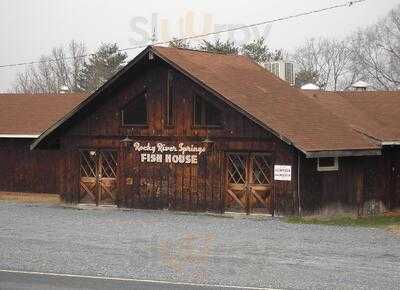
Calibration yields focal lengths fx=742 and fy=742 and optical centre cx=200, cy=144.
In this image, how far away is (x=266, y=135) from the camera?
23516 millimetres

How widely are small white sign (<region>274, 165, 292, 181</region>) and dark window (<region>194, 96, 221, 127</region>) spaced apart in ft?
8.61

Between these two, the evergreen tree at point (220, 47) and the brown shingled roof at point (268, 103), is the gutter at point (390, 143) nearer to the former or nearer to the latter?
the brown shingled roof at point (268, 103)

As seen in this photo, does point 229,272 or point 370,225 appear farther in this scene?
point 370,225

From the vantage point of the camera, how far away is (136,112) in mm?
26406

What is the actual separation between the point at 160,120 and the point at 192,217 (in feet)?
13.0

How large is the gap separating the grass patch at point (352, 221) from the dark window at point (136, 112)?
21.9ft

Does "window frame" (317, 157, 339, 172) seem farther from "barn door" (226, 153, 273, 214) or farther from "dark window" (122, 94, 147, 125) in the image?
"dark window" (122, 94, 147, 125)

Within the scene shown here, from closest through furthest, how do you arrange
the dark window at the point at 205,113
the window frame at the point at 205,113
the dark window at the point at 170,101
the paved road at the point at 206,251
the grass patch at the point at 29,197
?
the paved road at the point at 206,251 → the window frame at the point at 205,113 → the dark window at the point at 205,113 → the dark window at the point at 170,101 → the grass patch at the point at 29,197

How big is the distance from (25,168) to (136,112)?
9.55 metres

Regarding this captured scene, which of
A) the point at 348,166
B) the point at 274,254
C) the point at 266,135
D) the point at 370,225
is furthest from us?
the point at 348,166

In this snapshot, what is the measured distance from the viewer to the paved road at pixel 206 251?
12.7m

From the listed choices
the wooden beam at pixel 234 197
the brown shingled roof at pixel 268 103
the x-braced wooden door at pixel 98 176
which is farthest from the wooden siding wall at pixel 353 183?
the x-braced wooden door at pixel 98 176

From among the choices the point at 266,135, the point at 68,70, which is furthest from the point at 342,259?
the point at 68,70

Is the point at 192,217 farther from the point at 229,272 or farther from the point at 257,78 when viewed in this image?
the point at 229,272
